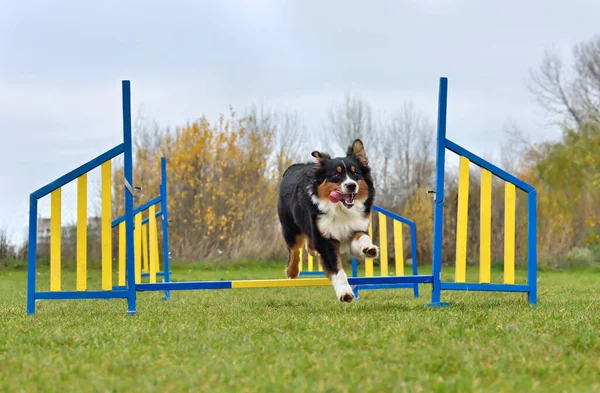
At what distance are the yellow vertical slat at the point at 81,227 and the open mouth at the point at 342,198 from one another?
6.93ft

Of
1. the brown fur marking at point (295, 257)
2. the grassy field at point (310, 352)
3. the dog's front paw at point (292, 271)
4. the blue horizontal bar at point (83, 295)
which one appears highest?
A: the brown fur marking at point (295, 257)

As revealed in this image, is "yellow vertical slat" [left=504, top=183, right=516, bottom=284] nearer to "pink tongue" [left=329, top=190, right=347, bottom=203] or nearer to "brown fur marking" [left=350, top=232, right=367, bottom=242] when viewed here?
"brown fur marking" [left=350, top=232, right=367, bottom=242]

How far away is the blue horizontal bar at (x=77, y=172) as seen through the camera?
19.2ft

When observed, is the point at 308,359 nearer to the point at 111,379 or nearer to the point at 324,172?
the point at 111,379

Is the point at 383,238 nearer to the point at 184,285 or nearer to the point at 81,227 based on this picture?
the point at 184,285

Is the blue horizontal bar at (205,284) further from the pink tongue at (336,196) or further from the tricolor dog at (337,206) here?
the pink tongue at (336,196)

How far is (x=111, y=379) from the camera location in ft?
10.2

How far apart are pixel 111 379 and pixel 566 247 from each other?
59.9ft

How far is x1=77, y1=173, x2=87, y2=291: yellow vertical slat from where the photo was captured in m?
5.95

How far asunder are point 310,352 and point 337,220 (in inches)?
99.9

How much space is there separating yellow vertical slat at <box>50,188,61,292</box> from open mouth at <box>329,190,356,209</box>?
2.32 meters

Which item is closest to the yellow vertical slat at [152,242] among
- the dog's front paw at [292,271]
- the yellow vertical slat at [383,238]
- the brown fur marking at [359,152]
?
the dog's front paw at [292,271]

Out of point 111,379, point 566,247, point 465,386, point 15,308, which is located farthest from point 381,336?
point 566,247

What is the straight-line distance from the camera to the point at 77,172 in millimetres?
5934
